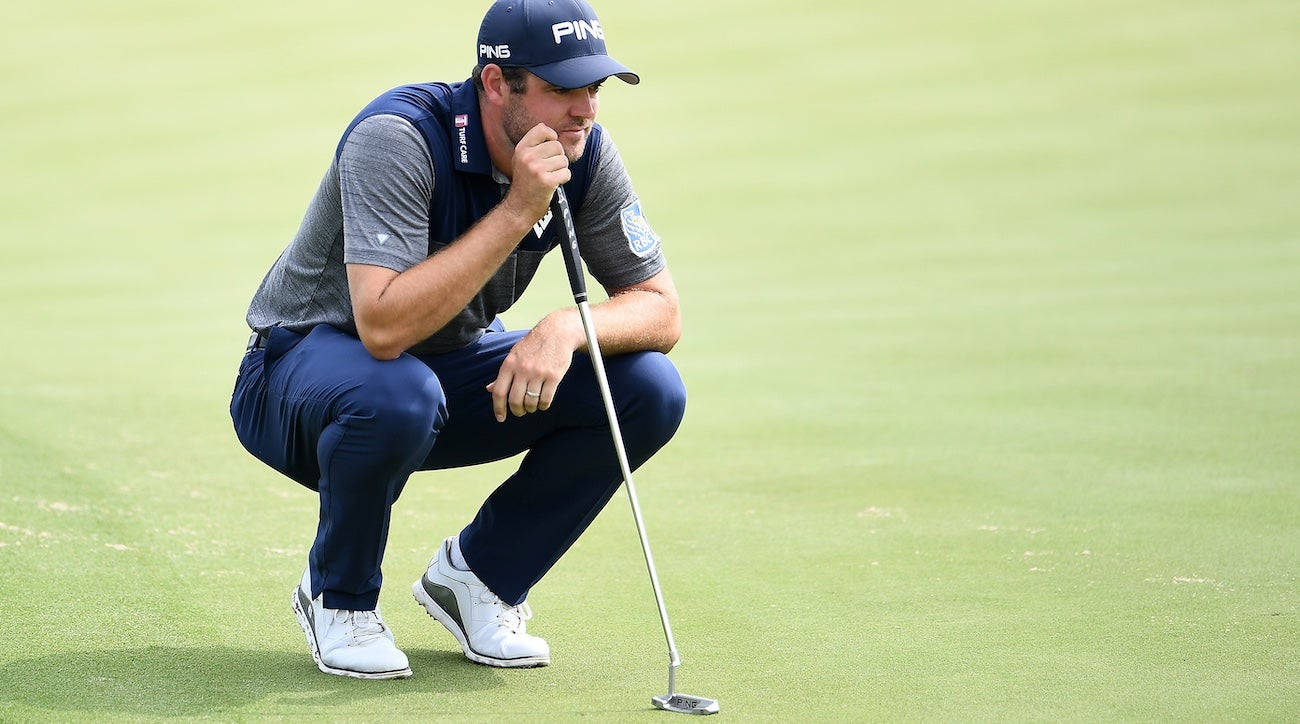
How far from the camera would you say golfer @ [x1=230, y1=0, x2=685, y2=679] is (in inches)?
110

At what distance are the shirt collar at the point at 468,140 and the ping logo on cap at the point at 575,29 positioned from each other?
0.22 metres

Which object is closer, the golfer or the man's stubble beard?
the golfer

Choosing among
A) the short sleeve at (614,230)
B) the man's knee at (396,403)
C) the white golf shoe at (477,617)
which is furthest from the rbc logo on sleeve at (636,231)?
the white golf shoe at (477,617)

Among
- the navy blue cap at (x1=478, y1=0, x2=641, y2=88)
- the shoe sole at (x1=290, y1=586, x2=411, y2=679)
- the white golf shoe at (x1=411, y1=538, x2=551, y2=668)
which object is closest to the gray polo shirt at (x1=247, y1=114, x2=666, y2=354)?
the navy blue cap at (x1=478, y1=0, x2=641, y2=88)

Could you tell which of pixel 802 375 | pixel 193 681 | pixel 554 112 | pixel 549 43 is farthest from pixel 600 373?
pixel 802 375

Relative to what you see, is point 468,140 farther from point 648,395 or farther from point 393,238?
point 648,395

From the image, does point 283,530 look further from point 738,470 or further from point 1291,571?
point 1291,571

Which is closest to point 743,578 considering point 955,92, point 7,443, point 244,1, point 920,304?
point 7,443

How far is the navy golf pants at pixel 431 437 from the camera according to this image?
109 inches

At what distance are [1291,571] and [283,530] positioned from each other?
2.59 meters

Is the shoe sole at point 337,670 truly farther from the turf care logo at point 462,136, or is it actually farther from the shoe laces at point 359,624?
the turf care logo at point 462,136

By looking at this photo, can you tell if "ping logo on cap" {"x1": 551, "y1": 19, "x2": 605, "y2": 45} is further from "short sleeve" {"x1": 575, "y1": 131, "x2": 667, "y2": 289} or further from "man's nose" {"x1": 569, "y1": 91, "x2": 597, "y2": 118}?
"short sleeve" {"x1": 575, "y1": 131, "x2": 667, "y2": 289}

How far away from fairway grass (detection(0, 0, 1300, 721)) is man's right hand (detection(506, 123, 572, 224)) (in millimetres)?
896

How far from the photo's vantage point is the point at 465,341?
3168mm
